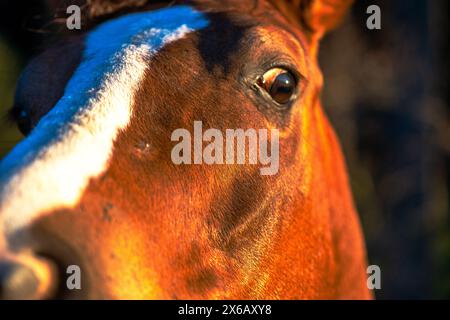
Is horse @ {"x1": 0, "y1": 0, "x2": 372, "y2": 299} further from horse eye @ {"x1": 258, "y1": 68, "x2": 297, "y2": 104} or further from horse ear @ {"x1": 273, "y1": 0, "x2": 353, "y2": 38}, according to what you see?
horse ear @ {"x1": 273, "y1": 0, "x2": 353, "y2": 38}

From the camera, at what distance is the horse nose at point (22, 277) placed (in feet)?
5.48

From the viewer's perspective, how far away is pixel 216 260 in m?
2.18

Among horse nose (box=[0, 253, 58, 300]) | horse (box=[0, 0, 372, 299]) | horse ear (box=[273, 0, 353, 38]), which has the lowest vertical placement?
horse nose (box=[0, 253, 58, 300])

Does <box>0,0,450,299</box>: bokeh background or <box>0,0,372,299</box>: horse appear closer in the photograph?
<box>0,0,372,299</box>: horse

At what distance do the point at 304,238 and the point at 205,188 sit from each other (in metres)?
0.64

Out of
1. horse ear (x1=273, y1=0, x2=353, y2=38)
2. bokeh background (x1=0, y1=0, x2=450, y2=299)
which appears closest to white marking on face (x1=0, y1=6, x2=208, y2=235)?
horse ear (x1=273, y1=0, x2=353, y2=38)

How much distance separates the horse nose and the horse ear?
1856 mm

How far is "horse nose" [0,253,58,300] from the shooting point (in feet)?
5.48

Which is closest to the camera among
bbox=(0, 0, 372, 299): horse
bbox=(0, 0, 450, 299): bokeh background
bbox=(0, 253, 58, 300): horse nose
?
bbox=(0, 253, 58, 300): horse nose

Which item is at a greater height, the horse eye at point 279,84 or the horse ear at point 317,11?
the horse ear at point 317,11

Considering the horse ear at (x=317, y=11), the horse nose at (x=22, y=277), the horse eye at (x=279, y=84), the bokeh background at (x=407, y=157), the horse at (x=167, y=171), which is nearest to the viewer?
the horse nose at (x=22, y=277)

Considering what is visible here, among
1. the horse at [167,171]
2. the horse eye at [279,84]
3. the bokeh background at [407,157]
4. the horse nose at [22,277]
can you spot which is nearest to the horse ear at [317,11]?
the horse at [167,171]

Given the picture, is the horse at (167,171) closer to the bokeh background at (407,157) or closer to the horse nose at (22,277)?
the horse nose at (22,277)
